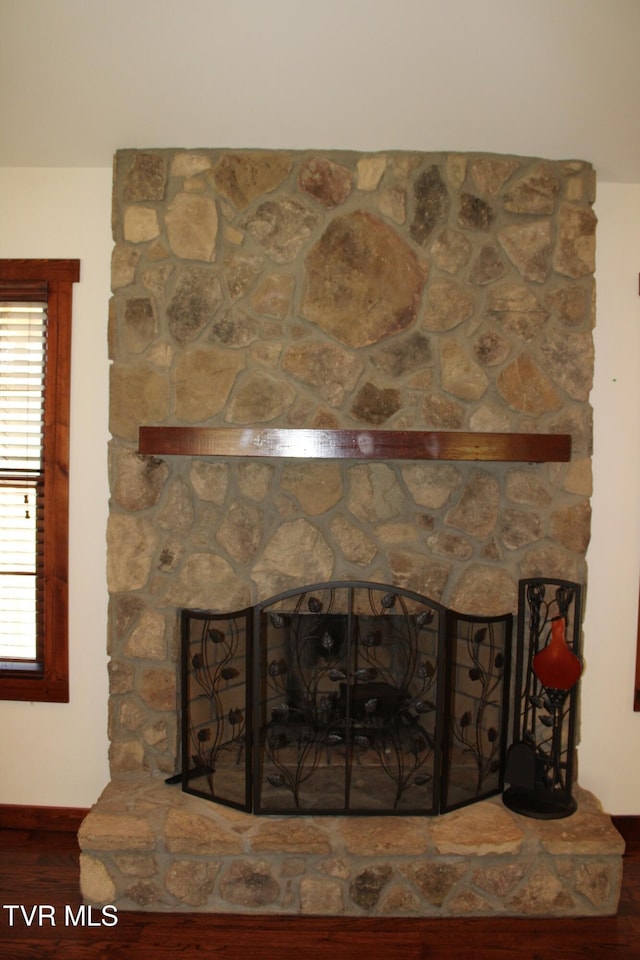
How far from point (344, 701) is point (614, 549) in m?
1.27

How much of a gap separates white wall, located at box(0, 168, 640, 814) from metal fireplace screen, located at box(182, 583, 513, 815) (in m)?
0.45

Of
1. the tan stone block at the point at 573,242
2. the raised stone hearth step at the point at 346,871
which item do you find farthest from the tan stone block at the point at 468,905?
the tan stone block at the point at 573,242

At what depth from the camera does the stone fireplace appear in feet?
8.61

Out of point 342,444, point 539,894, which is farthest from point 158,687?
point 539,894

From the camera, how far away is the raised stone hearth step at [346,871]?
2385 mm

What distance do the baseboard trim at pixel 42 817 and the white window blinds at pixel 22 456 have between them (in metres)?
0.65

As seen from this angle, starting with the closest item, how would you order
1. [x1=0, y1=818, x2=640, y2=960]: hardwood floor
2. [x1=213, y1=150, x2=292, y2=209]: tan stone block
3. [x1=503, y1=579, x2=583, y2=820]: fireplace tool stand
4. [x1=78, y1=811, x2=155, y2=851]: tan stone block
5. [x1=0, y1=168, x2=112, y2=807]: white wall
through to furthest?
[x1=0, y1=818, x2=640, y2=960]: hardwood floor, [x1=78, y1=811, x2=155, y2=851]: tan stone block, [x1=503, y1=579, x2=583, y2=820]: fireplace tool stand, [x1=213, y1=150, x2=292, y2=209]: tan stone block, [x1=0, y1=168, x2=112, y2=807]: white wall

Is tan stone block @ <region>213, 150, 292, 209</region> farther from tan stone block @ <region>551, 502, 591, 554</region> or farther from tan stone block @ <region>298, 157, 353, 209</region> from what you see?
tan stone block @ <region>551, 502, 591, 554</region>

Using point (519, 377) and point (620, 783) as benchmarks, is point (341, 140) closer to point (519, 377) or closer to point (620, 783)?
point (519, 377)

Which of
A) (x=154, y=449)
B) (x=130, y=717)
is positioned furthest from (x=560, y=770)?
(x=154, y=449)

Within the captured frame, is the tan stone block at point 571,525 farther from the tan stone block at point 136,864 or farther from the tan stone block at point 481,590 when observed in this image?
the tan stone block at point 136,864

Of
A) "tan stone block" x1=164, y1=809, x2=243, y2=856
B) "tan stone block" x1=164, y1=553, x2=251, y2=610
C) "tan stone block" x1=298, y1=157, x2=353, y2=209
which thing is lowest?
"tan stone block" x1=164, y1=809, x2=243, y2=856

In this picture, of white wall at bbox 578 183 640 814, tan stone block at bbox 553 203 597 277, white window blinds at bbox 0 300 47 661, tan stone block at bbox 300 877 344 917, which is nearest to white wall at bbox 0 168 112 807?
white window blinds at bbox 0 300 47 661

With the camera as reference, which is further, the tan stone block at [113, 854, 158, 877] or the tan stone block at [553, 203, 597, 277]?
the tan stone block at [553, 203, 597, 277]
